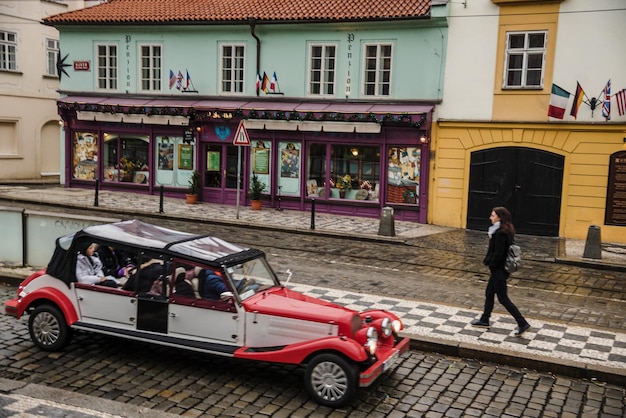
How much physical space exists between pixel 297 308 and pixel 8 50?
2749cm

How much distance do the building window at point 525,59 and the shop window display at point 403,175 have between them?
364 centimetres

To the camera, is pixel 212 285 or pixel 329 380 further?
pixel 212 285

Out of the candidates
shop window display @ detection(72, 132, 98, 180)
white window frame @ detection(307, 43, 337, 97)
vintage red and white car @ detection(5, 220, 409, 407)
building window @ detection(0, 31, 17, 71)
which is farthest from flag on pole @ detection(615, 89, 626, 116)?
building window @ detection(0, 31, 17, 71)

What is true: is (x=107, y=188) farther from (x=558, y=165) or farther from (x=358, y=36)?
(x=558, y=165)

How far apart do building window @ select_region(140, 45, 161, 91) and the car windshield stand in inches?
720

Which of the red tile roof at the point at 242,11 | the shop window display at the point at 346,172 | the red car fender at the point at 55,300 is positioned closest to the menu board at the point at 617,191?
the shop window display at the point at 346,172

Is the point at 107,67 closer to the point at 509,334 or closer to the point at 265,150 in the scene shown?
the point at 265,150

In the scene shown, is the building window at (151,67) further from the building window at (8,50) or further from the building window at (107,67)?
the building window at (8,50)

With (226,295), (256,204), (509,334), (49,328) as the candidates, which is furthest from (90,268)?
(256,204)

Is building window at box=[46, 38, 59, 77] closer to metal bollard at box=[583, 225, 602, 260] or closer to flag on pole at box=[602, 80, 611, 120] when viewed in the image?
flag on pole at box=[602, 80, 611, 120]

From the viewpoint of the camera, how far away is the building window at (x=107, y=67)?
2505 centimetres

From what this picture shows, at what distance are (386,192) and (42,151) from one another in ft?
60.6

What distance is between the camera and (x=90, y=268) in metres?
7.82

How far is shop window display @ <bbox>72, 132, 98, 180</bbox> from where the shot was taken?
84.5ft
